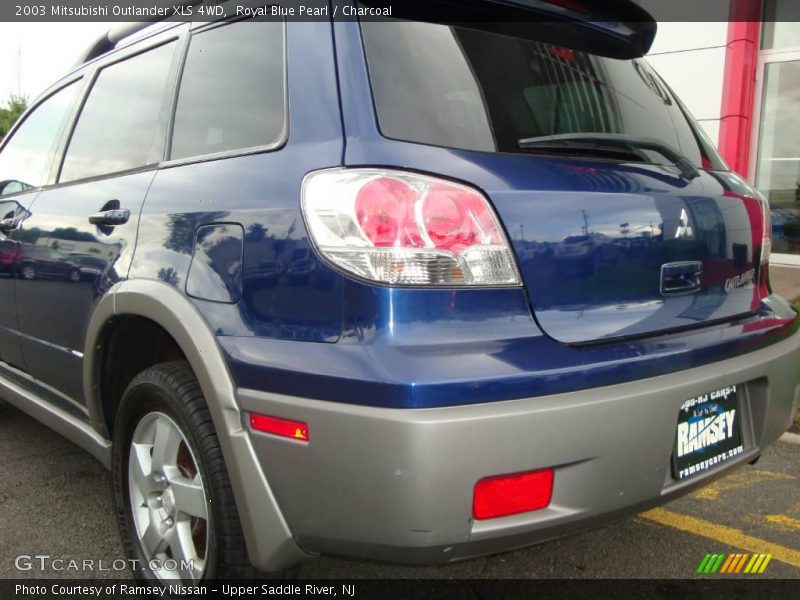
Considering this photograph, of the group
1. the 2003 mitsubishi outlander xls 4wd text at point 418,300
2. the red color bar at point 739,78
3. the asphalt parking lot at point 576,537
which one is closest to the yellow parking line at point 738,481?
the asphalt parking lot at point 576,537

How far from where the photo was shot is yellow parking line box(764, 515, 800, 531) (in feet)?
8.63

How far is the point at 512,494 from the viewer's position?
152 cm

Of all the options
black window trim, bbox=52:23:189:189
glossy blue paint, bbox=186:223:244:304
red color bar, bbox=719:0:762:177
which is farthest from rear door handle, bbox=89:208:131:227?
red color bar, bbox=719:0:762:177

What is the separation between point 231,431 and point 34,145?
2.34 metres

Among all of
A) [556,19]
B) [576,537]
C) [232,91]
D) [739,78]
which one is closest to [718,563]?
[576,537]

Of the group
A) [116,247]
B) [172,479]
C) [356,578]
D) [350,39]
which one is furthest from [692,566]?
[116,247]

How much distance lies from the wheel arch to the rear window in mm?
697

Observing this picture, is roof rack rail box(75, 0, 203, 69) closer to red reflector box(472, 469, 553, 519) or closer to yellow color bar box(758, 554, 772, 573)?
red reflector box(472, 469, 553, 519)

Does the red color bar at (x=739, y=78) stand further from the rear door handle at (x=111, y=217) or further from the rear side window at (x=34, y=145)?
the rear door handle at (x=111, y=217)

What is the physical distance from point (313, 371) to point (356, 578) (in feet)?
3.52

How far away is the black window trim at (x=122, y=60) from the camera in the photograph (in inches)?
90.1

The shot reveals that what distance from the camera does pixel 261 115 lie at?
189cm

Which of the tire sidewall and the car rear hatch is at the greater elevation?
the car rear hatch

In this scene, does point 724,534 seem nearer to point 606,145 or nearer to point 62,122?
point 606,145
